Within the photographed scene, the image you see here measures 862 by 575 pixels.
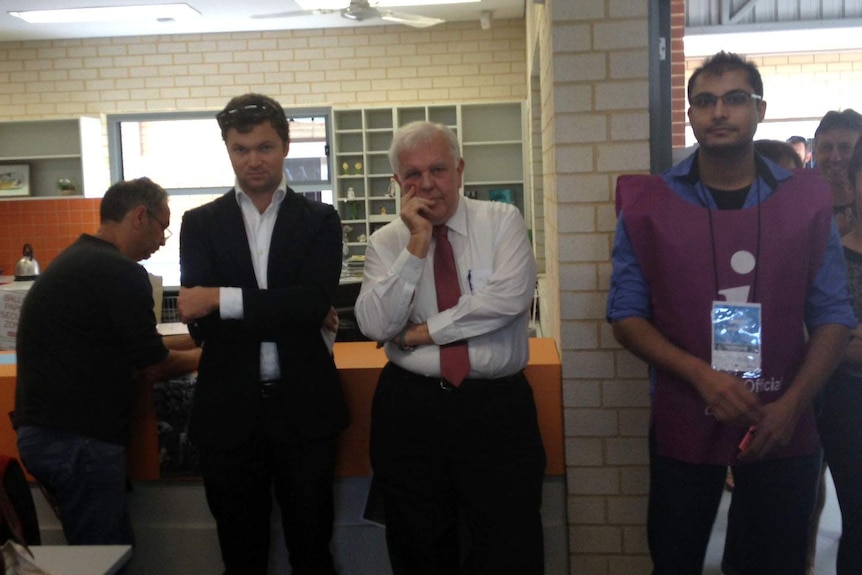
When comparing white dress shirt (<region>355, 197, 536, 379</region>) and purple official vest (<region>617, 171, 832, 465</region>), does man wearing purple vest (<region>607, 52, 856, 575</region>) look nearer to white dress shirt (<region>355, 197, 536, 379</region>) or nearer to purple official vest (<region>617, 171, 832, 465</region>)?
purple official vest (<region>617, 171, 832, 465</region>)

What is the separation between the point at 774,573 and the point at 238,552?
1476mm

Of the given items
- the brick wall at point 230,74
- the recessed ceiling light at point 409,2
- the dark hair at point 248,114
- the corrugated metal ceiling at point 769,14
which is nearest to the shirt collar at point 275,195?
the dark hair at point 248,114

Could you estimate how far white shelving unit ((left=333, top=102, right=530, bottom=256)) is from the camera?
8.77 metres

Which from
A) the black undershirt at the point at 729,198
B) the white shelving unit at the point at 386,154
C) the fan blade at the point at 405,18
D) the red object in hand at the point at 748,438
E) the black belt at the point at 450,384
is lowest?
Result: the red object in hand at the point at 748,438

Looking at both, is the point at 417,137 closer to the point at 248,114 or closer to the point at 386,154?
the point at 248,114

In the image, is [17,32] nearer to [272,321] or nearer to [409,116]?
[409,116]

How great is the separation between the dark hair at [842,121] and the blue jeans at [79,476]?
2714mm

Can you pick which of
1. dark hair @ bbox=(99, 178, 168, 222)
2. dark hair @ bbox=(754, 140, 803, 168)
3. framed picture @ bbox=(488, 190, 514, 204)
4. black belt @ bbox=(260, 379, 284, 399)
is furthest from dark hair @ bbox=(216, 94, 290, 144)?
framed picture @ bbox=(488, 190, 514, 204)

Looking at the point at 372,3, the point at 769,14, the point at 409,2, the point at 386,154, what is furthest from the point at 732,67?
the point at 386,154

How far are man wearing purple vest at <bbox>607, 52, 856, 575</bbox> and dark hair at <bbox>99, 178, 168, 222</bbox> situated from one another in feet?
5.05

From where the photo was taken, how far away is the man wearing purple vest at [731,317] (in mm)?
1927

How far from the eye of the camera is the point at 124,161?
9.53 metres

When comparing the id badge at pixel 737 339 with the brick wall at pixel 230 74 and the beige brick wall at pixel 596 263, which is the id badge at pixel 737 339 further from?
the brick wall at pixel 230 74

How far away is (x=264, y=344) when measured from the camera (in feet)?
7.70
